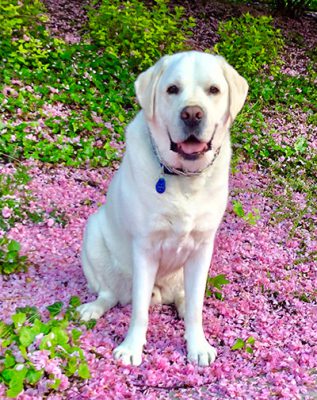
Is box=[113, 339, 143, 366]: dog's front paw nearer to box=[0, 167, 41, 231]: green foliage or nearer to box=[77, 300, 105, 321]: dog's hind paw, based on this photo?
box=[77, 300, 105, 321]: dog's hind paw

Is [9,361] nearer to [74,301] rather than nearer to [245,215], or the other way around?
[74,301]

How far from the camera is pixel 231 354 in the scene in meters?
3.49

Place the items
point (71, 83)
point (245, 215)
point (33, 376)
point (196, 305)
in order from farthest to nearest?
point (71, 83), point (245, 215), point (196, 305), point (33, 376)

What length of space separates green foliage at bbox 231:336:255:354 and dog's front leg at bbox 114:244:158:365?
1.85 feet

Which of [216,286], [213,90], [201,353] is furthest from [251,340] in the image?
[213,90]

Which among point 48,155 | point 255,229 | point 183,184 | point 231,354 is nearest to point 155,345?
point 231,354

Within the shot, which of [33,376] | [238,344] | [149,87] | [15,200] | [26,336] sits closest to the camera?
[33,376]

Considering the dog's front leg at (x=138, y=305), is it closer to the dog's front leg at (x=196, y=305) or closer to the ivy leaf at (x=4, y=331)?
the dog's front leg at (x=196, y=305)

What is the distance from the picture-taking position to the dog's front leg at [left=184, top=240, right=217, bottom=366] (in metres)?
3.28

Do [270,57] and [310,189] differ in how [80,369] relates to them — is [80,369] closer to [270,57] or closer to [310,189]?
[310,189]

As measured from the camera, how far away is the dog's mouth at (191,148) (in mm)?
2947

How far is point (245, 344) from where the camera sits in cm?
358

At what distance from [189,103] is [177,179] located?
44cm

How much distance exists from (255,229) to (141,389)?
267 centimetres
